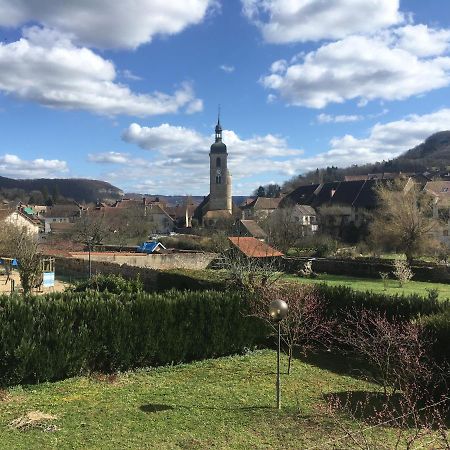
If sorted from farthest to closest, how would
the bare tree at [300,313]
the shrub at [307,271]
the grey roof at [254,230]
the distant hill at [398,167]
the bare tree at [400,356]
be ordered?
the distant hill at [398,167]
the grey roof at [254,230]
the shrub at [307,271]
the bare tree at [300,313]
the bare tree at [400,356]

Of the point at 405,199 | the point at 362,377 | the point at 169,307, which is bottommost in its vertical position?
the point at 362,377

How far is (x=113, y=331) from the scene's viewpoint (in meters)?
11.6

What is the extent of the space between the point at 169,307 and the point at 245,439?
18.2 feet

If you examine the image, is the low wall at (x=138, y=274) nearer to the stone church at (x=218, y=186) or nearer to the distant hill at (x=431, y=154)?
the stone church at (x=218, y=186)

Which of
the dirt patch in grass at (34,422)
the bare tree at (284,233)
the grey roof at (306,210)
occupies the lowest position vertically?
the dirt patch in grass at (34,422)

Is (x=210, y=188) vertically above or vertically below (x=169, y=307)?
above

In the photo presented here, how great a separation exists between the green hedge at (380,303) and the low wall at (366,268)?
21.2m

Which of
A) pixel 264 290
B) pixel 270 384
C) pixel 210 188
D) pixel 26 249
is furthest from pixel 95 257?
pixel 210 188

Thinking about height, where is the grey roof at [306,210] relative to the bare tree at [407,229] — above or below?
above

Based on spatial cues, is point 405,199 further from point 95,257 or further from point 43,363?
point 43,363

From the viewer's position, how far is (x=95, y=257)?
36.7m

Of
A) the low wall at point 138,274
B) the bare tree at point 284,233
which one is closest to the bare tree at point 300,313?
the low wall at point 138,274

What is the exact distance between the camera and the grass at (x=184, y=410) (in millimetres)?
7453

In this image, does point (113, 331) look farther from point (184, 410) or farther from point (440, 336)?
point (440, 336)
